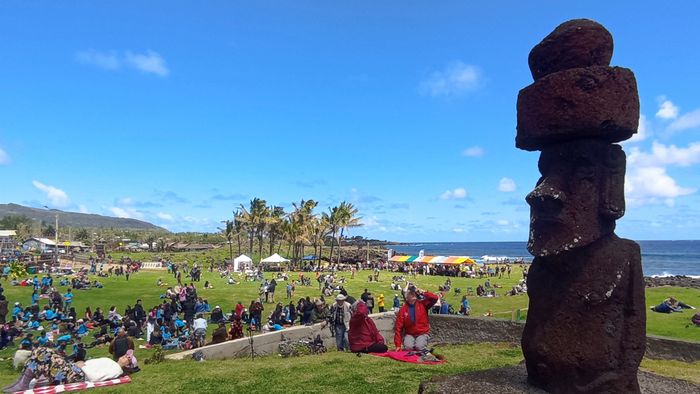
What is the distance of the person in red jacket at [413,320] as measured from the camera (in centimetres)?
955

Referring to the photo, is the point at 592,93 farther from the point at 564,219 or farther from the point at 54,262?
the point at 54,262

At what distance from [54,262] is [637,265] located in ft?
170

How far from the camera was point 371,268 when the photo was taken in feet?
186

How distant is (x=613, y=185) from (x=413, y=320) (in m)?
4.72

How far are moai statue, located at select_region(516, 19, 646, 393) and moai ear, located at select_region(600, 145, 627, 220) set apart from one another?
12 mm

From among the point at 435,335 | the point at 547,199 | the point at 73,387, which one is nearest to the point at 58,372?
the point at 73,387

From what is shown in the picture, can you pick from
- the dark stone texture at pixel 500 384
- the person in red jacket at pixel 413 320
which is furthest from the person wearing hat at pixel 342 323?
the dark stone texture at pixel 500 384

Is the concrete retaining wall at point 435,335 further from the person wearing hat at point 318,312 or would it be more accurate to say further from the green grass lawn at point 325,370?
the person wearing hat at point 318,312

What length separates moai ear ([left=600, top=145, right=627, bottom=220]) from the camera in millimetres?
6000

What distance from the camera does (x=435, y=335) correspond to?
559 inches

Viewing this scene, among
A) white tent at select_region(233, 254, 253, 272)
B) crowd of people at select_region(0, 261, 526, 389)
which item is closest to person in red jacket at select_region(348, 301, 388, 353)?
crowd of people at select_region(0, 261, 526, 389)

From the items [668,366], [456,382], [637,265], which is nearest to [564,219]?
[637,265]

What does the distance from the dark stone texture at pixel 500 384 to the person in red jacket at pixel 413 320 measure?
255 cm

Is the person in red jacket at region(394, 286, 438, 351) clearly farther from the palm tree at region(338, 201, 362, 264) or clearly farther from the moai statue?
the palm tree at region(338, 201, 362, 264)
